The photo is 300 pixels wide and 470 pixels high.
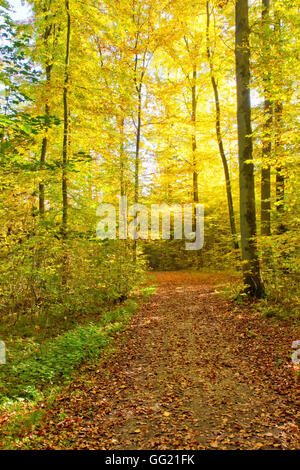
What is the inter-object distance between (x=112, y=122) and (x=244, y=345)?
11682mm

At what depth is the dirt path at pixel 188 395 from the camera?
10.9 ft

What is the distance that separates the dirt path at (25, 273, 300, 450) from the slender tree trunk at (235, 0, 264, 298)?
6.26ft

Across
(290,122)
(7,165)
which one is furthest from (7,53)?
(290,122)

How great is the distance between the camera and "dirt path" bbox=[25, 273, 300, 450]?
3.33 m

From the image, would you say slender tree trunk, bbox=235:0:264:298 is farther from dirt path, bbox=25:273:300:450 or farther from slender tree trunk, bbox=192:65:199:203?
slender tree trunk, bbox=192:65:199:203

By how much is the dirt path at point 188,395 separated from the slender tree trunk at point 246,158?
1909 mm

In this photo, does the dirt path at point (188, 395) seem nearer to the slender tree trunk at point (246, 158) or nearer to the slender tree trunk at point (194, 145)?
the slender tree trunk at point (246, 158)

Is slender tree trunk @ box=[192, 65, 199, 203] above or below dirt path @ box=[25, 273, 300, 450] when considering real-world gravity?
above

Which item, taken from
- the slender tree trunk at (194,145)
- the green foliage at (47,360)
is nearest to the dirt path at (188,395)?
the green foliage at (47,360)

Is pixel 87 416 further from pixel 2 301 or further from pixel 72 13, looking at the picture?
pixel 72 13

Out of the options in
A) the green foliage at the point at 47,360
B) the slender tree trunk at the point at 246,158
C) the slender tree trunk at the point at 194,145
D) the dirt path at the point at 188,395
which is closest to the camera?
the dirt path at the point at 188,395

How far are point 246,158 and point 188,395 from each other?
23.9 feet

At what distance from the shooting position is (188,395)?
425 centimetres

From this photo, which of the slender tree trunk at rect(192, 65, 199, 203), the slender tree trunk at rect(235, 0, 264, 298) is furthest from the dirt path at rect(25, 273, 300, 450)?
the slender tree trunk at rect(192, 65, 199, 203)
